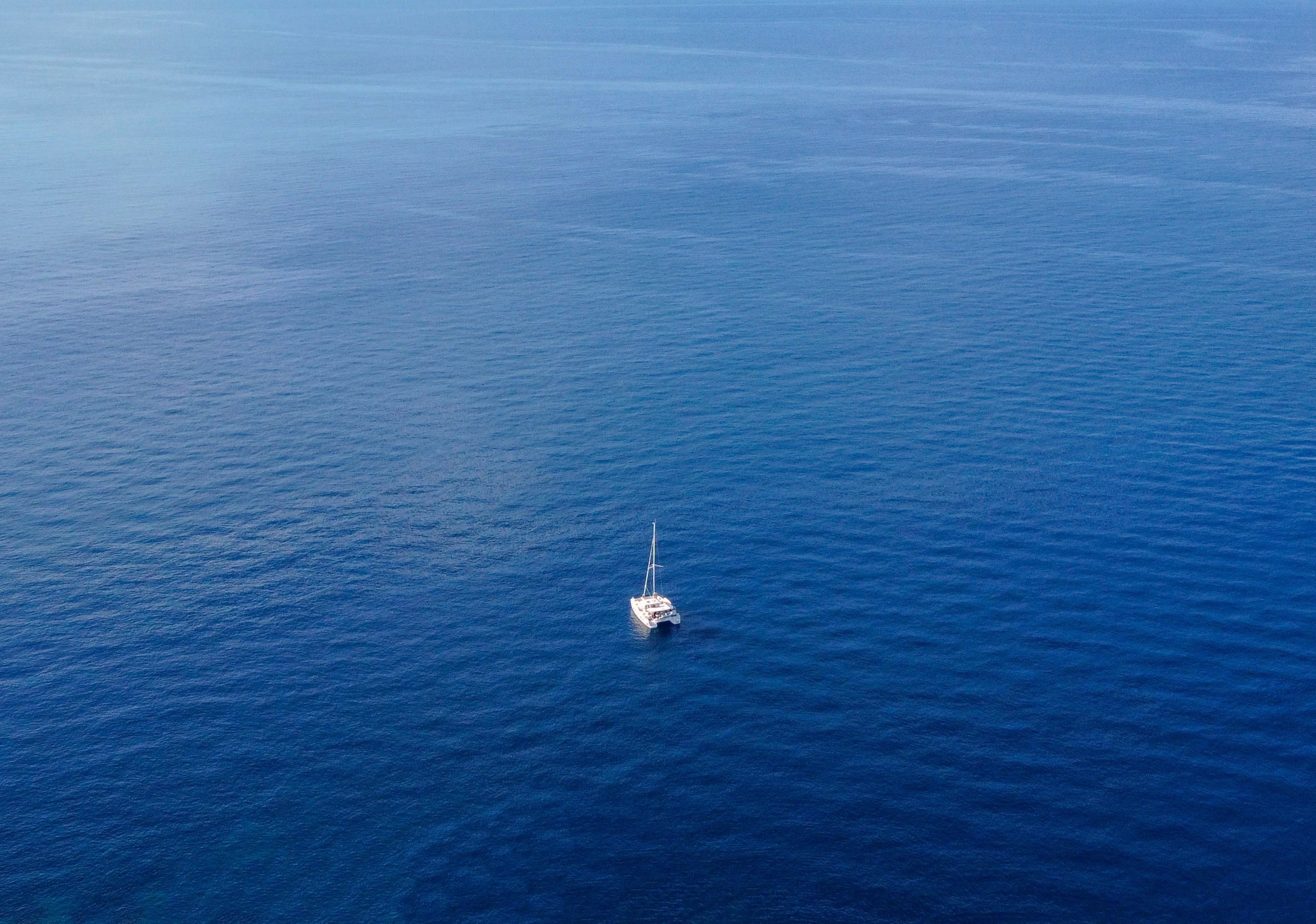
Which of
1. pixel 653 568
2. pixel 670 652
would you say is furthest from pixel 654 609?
pixel 653 568

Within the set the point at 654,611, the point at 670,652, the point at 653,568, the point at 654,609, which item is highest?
the point at 653,568

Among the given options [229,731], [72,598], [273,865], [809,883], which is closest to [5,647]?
[72,598]

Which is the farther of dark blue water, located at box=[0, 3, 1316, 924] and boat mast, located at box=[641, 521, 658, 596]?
boat mast, located at box=[641, 521, 658, 596]

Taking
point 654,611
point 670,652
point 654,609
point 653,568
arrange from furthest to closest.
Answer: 1. point 653,568
2. point 654,609
3. point 654,611
4. point 670,652

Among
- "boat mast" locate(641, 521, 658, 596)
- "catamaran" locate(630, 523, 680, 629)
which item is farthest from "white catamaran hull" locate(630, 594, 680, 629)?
"boat mast" locate(641, 521, 658, 596)

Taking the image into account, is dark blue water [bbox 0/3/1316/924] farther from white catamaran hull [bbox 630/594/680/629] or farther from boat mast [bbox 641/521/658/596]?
white catamaran hull [bbox 630/594/680/629]

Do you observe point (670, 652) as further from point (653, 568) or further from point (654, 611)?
point (653, 568)

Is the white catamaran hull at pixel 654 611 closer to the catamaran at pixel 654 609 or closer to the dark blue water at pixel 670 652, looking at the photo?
the catamaran at pixel 654 609

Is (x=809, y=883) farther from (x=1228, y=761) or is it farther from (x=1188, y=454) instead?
Result: (x=1188, y=454)

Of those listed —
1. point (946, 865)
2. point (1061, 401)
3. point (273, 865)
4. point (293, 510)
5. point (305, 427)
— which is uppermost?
point (1061, 401)

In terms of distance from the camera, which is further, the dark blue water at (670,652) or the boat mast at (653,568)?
the boat mast at (653,568)

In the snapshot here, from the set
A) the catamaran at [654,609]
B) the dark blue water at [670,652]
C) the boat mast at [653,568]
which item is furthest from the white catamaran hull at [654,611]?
the boat mast at [653,568]
